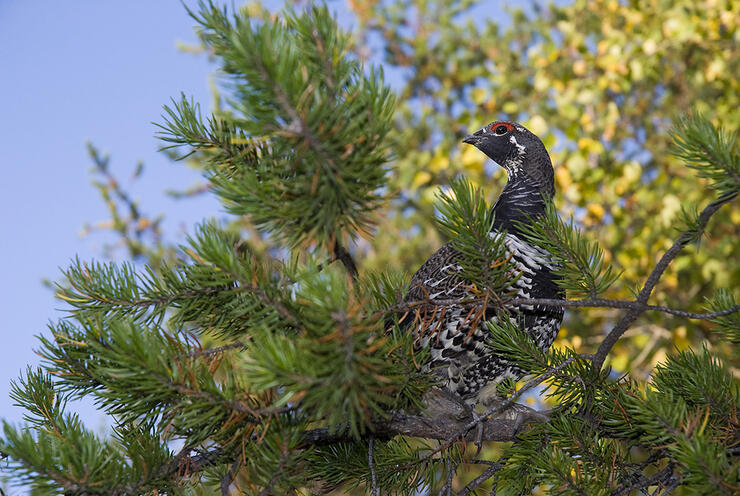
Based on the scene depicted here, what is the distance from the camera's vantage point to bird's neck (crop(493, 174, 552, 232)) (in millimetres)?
3027

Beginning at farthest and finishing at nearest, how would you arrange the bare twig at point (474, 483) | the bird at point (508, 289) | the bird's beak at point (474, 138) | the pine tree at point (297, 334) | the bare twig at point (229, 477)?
the bird's beak at point (474, 138) < the bird at point (508, 289) < the bare twig at point (474, 483) < the bare twig at point (229, 477) < the pine tree at point (297, 334)

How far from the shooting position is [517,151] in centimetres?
358

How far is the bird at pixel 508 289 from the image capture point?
2.67 meters

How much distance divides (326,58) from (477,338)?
1.79 metres

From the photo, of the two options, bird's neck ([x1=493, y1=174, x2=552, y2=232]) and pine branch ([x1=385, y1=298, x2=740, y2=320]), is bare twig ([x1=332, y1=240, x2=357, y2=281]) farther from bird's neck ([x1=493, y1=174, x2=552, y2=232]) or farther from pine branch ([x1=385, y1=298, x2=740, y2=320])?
bird's neck ([x1=493, y1=174, x2=552, y2=232])

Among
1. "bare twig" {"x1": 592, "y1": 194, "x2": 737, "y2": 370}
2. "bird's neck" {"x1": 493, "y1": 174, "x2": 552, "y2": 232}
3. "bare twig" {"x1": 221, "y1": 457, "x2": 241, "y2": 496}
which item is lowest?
"bare twig" {"x1": 221, "y1": 457, "x2": 241, "y2": 496}

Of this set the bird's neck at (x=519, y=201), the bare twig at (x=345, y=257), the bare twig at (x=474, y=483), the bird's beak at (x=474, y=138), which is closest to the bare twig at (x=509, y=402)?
the bare twig at (x=474, y=483)

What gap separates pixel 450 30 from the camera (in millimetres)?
8055

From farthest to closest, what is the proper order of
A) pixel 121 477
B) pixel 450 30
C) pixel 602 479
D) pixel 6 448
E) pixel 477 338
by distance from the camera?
1. pixel 450 30
2. pixel 477 338
3. pixel 602 479
4. pixel 121 477
5. pixel 6 448

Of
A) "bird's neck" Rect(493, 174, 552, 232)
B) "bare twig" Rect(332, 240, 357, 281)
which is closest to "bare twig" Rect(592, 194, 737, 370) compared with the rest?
"bare twig" Rect(332, 240, 357, 281)

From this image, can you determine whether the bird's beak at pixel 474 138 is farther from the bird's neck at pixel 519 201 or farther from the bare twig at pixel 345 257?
the bare twig at pixel 345 257

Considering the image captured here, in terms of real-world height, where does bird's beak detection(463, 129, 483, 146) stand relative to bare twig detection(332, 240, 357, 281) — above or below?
above

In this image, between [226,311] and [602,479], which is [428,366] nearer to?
[602,479]

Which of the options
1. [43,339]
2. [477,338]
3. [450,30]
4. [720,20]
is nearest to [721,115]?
[720,20]
